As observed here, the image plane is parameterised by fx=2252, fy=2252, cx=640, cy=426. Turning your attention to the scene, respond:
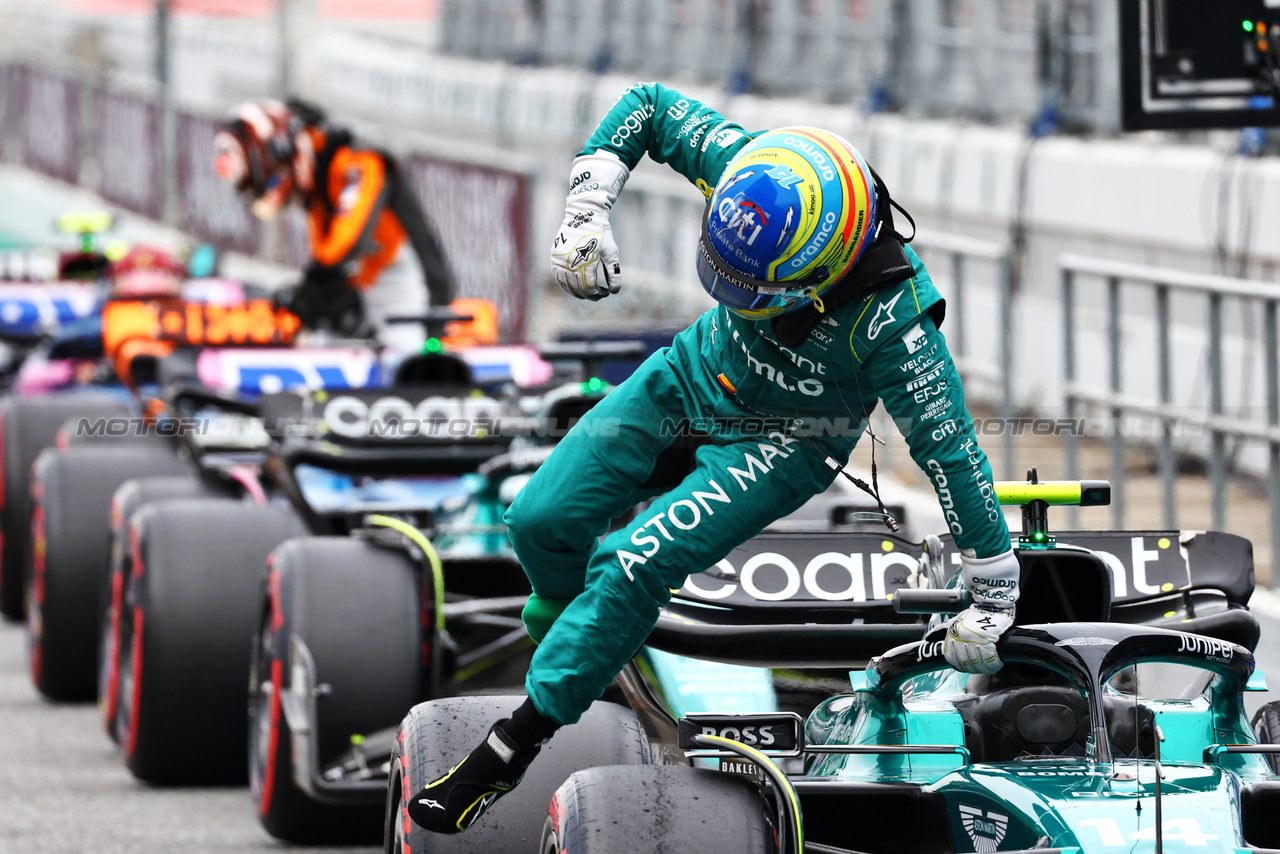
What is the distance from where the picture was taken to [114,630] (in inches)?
305

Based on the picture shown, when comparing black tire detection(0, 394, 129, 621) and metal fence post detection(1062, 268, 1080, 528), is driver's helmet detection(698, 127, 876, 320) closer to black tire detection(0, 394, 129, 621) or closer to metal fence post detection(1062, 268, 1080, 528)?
metal fence post detection(1062, 268, 1080, 528)

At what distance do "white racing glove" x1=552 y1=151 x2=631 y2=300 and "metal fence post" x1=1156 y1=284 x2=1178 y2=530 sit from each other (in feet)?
12.5

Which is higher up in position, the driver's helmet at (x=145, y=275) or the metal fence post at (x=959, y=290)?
the driver's helmet at (x=145, y=275)

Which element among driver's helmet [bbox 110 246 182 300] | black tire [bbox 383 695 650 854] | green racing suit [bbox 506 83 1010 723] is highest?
driver's helmet [bbox 110 246 182 300]

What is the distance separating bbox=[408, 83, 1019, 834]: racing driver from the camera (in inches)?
A: 167

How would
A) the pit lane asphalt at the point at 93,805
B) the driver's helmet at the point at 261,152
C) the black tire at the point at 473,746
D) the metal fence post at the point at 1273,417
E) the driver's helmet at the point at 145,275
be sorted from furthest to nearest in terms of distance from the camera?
the driver's helmet at the point at 145,275
the driver's helmet at the point at 261,152
the metal fence post at the point at 1273,417
the pit lane asphalt at the point at 93,805
the black tire at the point at 473,746

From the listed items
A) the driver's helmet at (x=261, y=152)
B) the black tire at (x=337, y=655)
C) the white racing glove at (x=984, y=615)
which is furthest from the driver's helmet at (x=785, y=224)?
the driver's helmet at (x=261, y=152)

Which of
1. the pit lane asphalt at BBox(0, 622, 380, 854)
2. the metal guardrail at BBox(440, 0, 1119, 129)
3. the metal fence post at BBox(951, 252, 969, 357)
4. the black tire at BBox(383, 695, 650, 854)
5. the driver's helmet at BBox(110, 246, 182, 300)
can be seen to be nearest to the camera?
the black tire at BBox(383, 695, 650, 854)

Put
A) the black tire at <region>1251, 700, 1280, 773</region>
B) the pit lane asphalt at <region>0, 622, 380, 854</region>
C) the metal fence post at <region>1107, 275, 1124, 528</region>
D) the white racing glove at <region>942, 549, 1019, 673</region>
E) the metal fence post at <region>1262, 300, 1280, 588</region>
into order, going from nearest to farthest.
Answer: the white racing glove at <region>942, 549, 1019, 673</region> < the black tire at <region>1251, 700, 1280, 773</region> < the pit lane asphalt at <region>0, 622, 380, 854</region> < the metal fence post at <region>1262, 300, 1280, 588</region> < the metal fence post at <region>1107, 275, 1124, 528</region>

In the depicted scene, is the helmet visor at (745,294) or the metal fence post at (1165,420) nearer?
the helmet visor at (745,294)

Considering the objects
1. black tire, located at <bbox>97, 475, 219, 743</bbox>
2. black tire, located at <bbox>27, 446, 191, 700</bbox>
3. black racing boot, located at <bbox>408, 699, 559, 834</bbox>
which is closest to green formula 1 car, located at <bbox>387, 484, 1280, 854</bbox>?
black racing boot, located at <bbox>408, 699, 559, 834</bbox>

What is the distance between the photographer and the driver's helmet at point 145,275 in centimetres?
1225

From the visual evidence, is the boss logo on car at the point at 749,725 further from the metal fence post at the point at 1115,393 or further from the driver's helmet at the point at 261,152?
the driver's helmet at the point at 261,152

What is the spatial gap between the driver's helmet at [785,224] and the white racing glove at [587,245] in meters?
0.21
